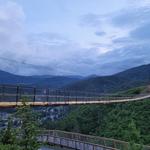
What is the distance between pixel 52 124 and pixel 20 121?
244 ft

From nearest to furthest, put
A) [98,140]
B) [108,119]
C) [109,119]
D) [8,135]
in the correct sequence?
[8,135] < [98,140] < [109,119] < [108,119]

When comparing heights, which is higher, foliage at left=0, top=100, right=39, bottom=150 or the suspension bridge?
the suspension bridge

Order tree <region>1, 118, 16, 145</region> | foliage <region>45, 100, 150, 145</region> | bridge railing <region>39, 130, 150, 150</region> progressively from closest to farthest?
tree <region>1, 118, 16, 145</region> → bridge railing <region>39, 130, 150, 150</region> → foliage <region>45, 100, 150, 145</region>

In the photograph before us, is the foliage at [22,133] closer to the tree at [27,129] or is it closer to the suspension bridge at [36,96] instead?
the tree at [27,129]

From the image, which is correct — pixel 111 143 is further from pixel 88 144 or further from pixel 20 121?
pixel 20 121

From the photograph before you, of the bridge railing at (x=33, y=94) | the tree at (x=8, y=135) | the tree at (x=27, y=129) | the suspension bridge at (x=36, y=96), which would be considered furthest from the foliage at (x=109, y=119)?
the tree at (x=27, y=129)

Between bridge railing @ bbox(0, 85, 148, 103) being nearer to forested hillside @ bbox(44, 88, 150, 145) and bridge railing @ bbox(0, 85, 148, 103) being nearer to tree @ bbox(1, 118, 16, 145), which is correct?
tree @ bbox(1, 118, 16, 145)

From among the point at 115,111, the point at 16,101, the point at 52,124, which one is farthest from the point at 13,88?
the point at 52,124

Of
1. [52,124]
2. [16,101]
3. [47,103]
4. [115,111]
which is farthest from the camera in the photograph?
[52,124]

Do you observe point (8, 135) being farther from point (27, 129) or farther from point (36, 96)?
point (36, 96)

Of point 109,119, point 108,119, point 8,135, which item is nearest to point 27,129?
point 8,135

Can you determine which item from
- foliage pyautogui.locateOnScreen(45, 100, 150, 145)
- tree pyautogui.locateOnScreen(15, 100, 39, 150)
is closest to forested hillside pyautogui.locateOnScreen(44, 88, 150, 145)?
foliage pyautogui.locateOnScreen(45, 100, 150, 145)

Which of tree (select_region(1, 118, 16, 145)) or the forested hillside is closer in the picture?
tree (select_region(1, 118, 16, 145))

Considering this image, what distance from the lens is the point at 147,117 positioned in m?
77.4
